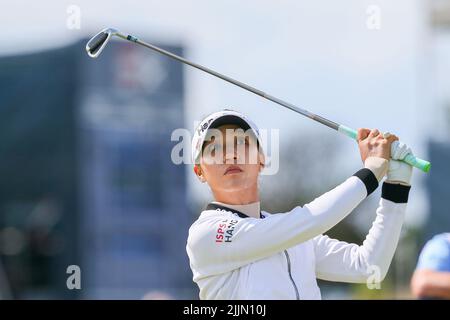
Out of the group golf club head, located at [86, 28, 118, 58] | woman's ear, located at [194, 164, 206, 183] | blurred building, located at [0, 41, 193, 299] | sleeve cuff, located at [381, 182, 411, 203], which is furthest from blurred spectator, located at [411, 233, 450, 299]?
blurred building, located at [0, 41, 193, 299]

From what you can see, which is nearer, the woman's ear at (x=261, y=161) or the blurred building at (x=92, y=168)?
the woman's ear at (x=261, y=161)

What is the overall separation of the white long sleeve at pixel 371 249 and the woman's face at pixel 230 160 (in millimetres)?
352

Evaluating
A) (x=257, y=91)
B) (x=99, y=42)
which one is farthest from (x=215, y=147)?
(x=99, y=42)

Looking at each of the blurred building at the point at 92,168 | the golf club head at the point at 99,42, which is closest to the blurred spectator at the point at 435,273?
the golf club head at the point at 99,42

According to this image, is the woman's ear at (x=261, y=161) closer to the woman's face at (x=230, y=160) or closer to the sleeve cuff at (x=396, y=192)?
the woman's face at (x=230, y=160)

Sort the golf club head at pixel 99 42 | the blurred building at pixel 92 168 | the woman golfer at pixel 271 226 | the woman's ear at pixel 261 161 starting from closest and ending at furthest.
A: the woman golfer at pixel 271 226, the woman's ear at pixel 261 161, the golf club head at pixel 99 42, the blurred building at pixel 92 168

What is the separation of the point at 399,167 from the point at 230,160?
1.85 ft

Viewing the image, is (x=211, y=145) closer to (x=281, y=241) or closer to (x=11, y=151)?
(x=281, y=241)

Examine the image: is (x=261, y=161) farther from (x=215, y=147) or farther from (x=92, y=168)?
(x=92, y=168)

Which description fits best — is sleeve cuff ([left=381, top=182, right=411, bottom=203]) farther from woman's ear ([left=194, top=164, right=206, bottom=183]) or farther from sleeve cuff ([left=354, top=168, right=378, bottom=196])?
woman's ear ([left=194, top=164, right=206, bottom=183])

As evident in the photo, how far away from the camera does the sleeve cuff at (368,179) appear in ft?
15.0

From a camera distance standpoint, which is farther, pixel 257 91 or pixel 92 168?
pixel 92 168

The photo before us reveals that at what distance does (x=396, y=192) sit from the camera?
4625 mm
